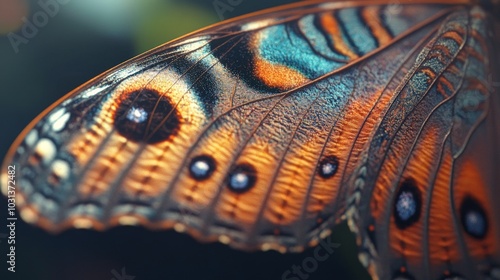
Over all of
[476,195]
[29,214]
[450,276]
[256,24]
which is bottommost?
Result: [29,214]

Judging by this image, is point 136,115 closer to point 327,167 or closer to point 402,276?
point 327,167

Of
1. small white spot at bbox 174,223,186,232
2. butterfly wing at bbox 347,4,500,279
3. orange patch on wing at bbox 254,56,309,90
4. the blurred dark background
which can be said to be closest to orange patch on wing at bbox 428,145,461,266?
butterfly wing at bbox 347,4,500,279

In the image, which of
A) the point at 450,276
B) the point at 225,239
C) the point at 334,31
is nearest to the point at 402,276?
the point at 450,276

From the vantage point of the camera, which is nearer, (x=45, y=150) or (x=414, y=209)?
(x=45, y=150)

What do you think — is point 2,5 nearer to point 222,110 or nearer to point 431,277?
point 222,110

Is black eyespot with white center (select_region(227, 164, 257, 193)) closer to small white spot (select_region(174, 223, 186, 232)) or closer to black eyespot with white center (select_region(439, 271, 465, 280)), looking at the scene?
small white spot (select_region(174, 223, 186, 232))

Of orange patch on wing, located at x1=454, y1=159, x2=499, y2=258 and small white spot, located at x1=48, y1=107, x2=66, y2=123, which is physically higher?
orange patch on wing, located at x1=454, y1=159, x2=499, y2=258

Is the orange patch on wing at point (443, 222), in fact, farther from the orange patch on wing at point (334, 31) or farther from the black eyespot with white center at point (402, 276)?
the orange patch on wing at point (334, 31)

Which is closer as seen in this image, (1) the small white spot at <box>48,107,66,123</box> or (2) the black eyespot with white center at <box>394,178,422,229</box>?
(1) the small white spot at <box>48,107,66,123</box>
